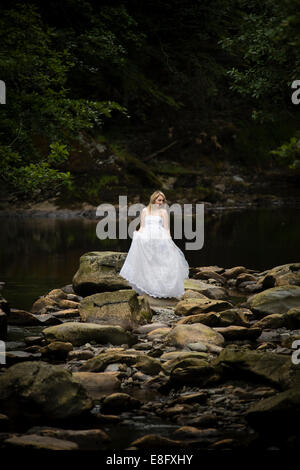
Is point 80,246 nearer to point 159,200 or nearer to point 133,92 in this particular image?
point 159,200

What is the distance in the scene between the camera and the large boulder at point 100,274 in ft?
40.8

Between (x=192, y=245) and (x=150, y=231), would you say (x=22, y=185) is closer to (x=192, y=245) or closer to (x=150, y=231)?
(x=150, y=231)

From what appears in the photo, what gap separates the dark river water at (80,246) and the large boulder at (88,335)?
3.27 m

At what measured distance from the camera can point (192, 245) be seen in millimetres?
23422

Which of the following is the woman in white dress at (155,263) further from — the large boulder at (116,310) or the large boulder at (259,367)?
the large boulder at (259,367)

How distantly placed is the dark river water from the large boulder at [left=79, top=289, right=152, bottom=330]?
2237 millimetres

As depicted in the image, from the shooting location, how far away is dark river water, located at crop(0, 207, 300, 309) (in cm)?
1557

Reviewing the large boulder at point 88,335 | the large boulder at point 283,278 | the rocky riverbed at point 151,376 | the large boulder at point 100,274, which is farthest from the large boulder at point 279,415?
the large boulder at point 283,278

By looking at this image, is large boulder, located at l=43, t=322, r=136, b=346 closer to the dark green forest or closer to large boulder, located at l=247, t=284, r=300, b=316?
large boulder, located at l=247, t=284, r=300, b=316

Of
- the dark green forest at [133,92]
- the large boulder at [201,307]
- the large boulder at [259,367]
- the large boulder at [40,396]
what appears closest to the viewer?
the large boulder at [40,396]

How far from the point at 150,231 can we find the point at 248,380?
6.01 m

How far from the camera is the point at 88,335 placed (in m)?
8.80

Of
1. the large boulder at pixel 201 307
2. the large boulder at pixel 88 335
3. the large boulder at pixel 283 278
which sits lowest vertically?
the large boulder at pixel 88 335
